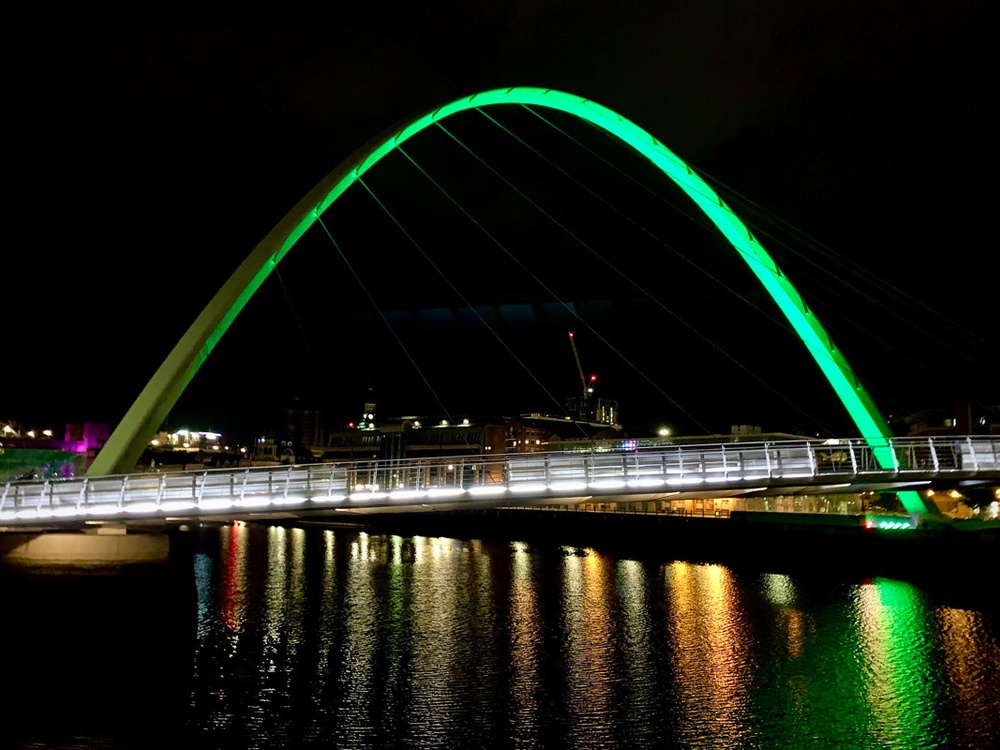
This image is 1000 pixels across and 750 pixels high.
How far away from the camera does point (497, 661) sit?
1956cm

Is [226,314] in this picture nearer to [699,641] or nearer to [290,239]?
[290,239]

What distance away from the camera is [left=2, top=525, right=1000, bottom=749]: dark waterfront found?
14945mm

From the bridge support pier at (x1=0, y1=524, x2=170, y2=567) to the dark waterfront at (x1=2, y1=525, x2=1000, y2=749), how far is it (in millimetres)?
393

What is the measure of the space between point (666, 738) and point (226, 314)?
17.0 metres

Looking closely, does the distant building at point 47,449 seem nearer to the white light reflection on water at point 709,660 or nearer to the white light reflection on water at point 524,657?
the white light reflection on water at point 524,657

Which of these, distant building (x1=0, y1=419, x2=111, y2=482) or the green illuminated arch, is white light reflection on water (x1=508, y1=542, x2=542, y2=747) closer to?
the green illuminated arch

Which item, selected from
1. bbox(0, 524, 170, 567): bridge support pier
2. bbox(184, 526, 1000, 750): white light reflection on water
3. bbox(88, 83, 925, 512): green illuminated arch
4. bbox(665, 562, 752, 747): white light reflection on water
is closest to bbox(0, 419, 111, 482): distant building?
bbox(184, 526, 1000, 750): white light reflection on water

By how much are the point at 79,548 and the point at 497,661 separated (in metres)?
10.9

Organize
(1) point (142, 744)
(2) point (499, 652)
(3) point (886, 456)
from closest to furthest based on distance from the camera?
(1) point (142, 744) < (2) point (499, 652) < (3) point (886, 456)

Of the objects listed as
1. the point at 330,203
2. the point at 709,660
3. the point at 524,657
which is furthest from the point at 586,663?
the point at 330,203

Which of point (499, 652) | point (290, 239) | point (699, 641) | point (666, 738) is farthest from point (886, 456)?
point (290, 239)

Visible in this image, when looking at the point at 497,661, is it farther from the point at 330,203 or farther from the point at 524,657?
the point at 330,203

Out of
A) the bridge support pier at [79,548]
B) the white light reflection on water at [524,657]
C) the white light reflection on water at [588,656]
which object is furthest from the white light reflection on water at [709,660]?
the bridge support pier at [79,548]

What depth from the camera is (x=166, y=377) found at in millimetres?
23719
